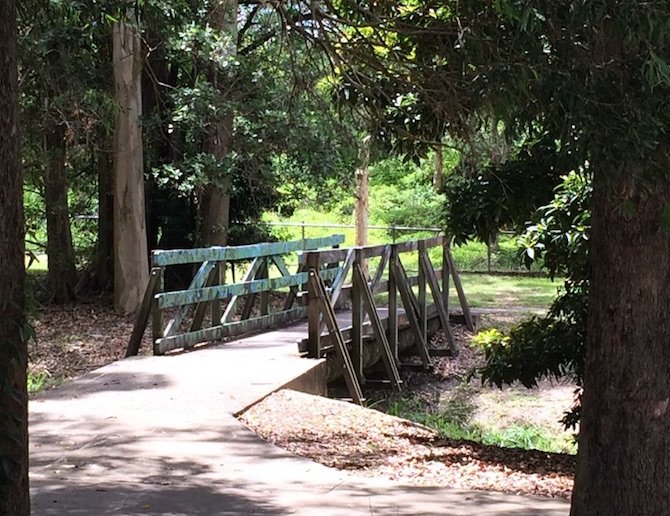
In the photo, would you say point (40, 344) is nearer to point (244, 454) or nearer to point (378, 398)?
point (378, 398)

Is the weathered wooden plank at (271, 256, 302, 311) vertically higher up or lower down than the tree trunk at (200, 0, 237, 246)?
lower down

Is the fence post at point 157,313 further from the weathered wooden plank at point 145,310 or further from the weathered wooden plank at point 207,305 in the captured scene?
the weathered wooden plank at point 207,305

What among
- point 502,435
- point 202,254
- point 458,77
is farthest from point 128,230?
point 458,77

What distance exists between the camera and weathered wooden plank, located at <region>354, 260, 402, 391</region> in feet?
37.9

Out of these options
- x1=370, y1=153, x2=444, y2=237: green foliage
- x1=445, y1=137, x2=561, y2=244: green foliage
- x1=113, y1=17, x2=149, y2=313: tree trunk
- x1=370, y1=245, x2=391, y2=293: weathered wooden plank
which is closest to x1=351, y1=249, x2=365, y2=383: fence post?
x1=370, y1=245, x2=391, y2=293: weathered wooden plank

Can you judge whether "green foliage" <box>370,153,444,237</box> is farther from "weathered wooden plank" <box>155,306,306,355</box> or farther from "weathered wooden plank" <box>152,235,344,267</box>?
"weathered wooden plank" <box>155,306,306,355</box>

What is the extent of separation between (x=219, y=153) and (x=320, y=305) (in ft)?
18.6

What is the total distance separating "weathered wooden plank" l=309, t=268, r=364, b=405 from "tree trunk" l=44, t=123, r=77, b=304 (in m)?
7.14

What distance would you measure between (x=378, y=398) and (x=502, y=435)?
6.16ft

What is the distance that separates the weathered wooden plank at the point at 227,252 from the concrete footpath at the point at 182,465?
1412 mm

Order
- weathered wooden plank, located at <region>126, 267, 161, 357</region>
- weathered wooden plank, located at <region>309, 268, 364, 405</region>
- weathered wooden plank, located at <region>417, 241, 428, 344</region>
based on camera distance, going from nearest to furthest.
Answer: weathered wooden plank, located at <region>126, 267, 161, 357</region>
weathered wooden plank, located at <region>309, 268, 364, 405</region>
weathered wooden plank, located at <region>417, 241, 428, 344</region>

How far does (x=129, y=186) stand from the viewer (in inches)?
599

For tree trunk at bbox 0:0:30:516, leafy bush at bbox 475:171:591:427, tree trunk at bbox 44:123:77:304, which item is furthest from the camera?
tree trunk at bbox 44:123:77:304

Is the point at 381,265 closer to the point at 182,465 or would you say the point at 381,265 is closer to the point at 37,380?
the point at 37,380
